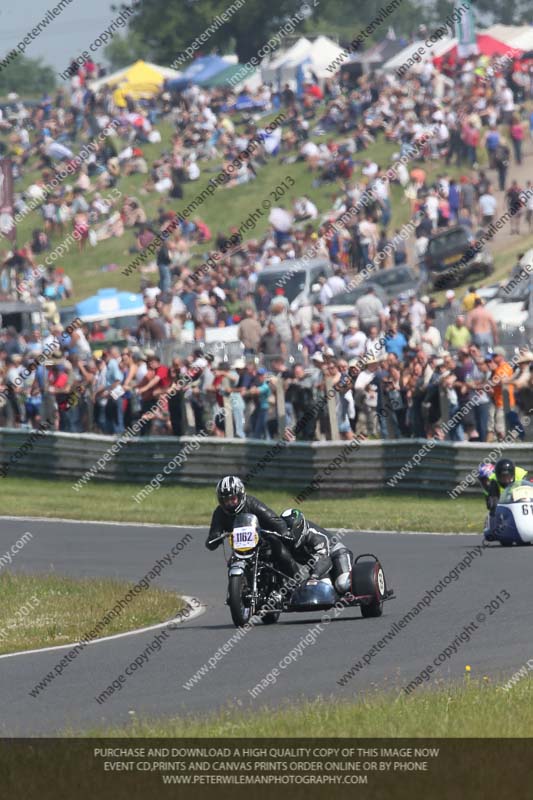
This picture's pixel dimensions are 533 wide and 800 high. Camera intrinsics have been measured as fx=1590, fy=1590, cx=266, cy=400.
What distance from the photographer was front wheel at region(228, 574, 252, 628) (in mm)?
12367

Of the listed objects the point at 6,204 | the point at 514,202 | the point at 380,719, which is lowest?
the point at 380,719

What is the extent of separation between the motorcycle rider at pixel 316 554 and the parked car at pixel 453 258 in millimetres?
23657

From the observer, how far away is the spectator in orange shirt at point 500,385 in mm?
21328

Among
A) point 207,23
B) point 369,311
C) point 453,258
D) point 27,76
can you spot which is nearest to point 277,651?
point 369,311

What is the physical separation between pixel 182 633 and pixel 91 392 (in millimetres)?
14464

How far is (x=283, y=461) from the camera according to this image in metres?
23.7

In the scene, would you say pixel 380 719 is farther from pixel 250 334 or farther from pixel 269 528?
pixel 250 334

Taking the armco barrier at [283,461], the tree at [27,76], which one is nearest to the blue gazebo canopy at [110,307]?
the armco barrier at [283,461]

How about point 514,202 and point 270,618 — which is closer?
point 270,618

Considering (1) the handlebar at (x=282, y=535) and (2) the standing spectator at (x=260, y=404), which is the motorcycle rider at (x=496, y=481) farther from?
(2) the standing spectator at (x=260, y=404)

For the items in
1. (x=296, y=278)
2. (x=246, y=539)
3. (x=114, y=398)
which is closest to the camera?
(x=246, y=539)

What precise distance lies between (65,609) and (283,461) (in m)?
9.46

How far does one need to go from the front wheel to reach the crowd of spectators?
9464mm

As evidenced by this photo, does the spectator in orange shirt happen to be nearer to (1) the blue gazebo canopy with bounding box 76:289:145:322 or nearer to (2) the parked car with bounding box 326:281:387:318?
(2) the parked car with bounding box 326:281:387:318
